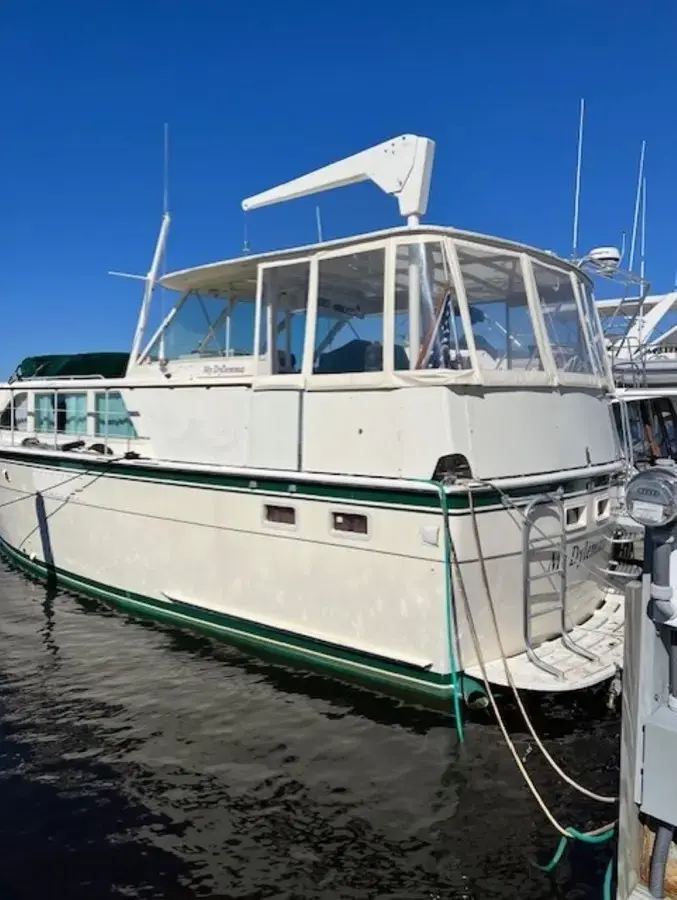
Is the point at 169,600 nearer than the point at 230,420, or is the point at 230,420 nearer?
the point at 230,420

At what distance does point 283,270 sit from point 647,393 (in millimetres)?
6865

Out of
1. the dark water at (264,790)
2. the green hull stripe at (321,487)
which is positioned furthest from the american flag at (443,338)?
the dark water at (264,790)

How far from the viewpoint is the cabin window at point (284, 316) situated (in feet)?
22.2

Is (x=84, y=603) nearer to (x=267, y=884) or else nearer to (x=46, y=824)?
(x=46, y=824)

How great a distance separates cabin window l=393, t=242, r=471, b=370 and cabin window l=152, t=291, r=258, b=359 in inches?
87.2

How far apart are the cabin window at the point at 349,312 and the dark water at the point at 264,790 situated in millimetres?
2673

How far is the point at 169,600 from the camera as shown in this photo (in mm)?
7387

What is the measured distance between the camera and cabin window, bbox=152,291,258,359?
25.4 feet

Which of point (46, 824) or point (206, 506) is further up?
point (206, 506)

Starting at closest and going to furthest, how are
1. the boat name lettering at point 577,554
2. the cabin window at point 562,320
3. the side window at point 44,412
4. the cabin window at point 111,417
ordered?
1. the boat name lettering at point 577,554
2. the cabin window at point 562,320
3. the cabin window at point 111,417
4. the side window at point 44,412

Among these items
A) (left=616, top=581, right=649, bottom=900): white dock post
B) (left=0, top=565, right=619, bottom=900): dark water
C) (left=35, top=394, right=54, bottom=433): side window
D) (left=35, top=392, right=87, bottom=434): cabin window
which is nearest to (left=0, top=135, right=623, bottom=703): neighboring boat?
(left=0, top=565, right=619, bottom=900): dark water

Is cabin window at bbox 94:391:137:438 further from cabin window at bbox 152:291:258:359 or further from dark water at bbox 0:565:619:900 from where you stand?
dark water at bbox 0:565:619:900

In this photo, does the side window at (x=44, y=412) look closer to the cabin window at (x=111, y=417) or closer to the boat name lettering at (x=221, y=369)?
the cabin window at (x=111, y=417)

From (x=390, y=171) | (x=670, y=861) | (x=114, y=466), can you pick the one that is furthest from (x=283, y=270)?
(x=670, y=861)
